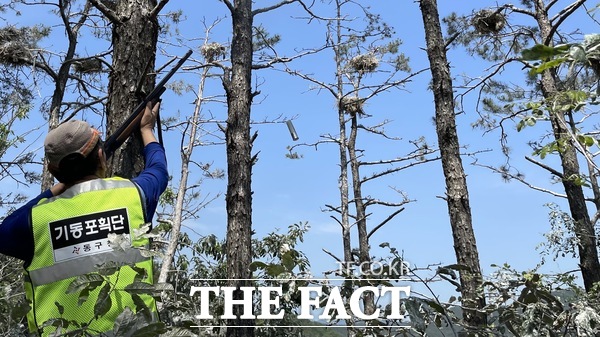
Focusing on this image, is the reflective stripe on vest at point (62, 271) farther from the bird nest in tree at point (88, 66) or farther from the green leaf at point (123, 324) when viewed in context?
the bird nest in tree at point (88, 66)

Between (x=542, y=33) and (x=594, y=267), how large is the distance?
12.9 ft

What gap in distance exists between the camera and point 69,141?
2213 mm

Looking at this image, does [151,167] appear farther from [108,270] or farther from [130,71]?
[130,71]

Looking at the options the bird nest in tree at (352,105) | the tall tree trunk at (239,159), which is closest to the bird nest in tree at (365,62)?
the bird nest in tree at (352,105)

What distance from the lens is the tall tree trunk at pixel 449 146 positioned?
6309 millimetres

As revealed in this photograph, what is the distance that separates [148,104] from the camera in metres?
2.94

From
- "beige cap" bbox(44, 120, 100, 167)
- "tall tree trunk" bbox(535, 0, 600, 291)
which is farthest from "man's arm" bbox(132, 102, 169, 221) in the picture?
"tall tree trunk" bbox(535, 0, 600, 291)

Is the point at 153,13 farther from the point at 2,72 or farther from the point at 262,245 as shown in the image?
the point at 2,72

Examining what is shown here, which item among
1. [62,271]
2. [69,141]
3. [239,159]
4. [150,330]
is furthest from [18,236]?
[239,159]

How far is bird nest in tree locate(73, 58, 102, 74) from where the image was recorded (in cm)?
1228

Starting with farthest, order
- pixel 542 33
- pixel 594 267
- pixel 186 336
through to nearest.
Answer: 1. pixel 542 33
2. pixel 594 267
3. pixel 186 336

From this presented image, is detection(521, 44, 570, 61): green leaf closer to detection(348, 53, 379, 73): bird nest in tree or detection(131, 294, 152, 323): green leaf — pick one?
detection(131, 294, 152, 323): green leaf

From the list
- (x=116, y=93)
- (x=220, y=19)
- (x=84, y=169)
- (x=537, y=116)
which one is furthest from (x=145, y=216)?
(x=220, y=19)

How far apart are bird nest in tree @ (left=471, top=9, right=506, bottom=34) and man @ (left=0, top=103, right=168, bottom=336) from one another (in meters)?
9.47
